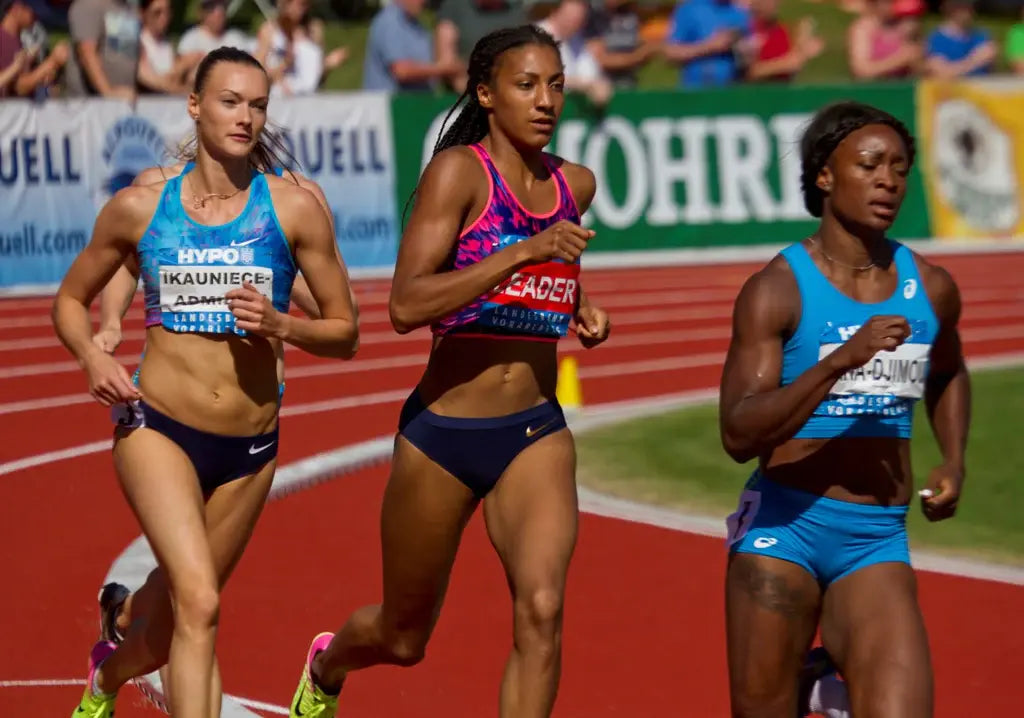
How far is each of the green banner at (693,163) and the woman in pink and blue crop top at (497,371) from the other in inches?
523

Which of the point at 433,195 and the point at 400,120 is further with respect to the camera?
the point at 400,120

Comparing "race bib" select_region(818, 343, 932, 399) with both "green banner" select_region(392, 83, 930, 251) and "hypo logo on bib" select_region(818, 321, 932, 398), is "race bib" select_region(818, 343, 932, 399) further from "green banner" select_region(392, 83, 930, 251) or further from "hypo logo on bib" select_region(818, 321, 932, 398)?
"green banner" select_region(392, 83, 930, 251)

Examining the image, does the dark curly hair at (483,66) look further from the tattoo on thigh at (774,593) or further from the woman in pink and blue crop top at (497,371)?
the tattoo on thigh at (774,593)

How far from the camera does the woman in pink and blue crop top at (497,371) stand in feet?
18.4

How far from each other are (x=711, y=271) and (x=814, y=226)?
5.08 ft

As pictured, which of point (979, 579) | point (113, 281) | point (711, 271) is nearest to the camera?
point (113, 281)

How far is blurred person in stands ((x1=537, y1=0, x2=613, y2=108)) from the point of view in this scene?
63.5 ft

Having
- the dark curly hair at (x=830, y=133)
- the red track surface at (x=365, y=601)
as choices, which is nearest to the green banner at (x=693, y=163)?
the red track surface at (x=365, y=601)

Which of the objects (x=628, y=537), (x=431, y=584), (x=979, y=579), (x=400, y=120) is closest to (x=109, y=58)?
(x=400, y=120)

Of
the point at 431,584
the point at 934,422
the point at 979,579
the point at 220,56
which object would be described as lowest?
the point at 979,579

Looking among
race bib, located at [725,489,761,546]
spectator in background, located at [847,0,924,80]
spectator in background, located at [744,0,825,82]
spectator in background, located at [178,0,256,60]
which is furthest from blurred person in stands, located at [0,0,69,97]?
race bib, located at [725,489,761,546]

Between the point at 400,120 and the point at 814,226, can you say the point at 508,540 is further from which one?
the point at 814,226

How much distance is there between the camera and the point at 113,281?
20.8 ft

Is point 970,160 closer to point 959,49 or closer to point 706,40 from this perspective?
point 959,49
